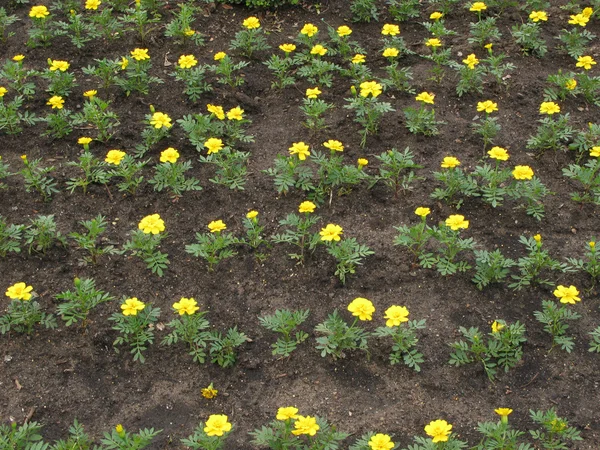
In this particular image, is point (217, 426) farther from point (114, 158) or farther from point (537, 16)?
point (537, 16)

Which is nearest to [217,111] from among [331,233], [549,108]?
[331,233]

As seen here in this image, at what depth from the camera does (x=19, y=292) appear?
4.00m

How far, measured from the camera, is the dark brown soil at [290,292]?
3.80 meters

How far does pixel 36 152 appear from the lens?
5289 mm

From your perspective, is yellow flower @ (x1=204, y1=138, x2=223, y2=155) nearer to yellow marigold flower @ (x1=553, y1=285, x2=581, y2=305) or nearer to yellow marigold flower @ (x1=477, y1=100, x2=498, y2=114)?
yellow marigold flower @ (x1=477, y1=100, x2=498, y2=114)

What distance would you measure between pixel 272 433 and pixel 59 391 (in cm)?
118

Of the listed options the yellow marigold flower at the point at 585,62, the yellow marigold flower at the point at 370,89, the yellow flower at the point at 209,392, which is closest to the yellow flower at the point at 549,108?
the yellow marigold flower at the point at 585,62

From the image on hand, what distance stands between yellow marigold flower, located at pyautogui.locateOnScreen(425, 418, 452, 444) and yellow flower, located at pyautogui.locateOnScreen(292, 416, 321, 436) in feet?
1.66

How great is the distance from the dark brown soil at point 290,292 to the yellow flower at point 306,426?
37 cm

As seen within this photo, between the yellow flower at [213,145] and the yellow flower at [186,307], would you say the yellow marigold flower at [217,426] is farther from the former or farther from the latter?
the yellow flower at [213,145]

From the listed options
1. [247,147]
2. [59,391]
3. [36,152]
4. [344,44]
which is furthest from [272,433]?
[344,44]

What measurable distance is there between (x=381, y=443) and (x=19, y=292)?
204 centimetres

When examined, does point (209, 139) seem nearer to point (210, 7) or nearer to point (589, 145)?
point (210, 7)

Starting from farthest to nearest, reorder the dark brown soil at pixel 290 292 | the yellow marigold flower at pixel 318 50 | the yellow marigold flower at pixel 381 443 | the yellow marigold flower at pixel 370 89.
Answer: the yellow marigold flower at pixel 318 50 → the yellow marigold flower at pixel 370 89 → the dark brown soil at pixel 290 292 → the yellow marigold flower at pixel 381 443
